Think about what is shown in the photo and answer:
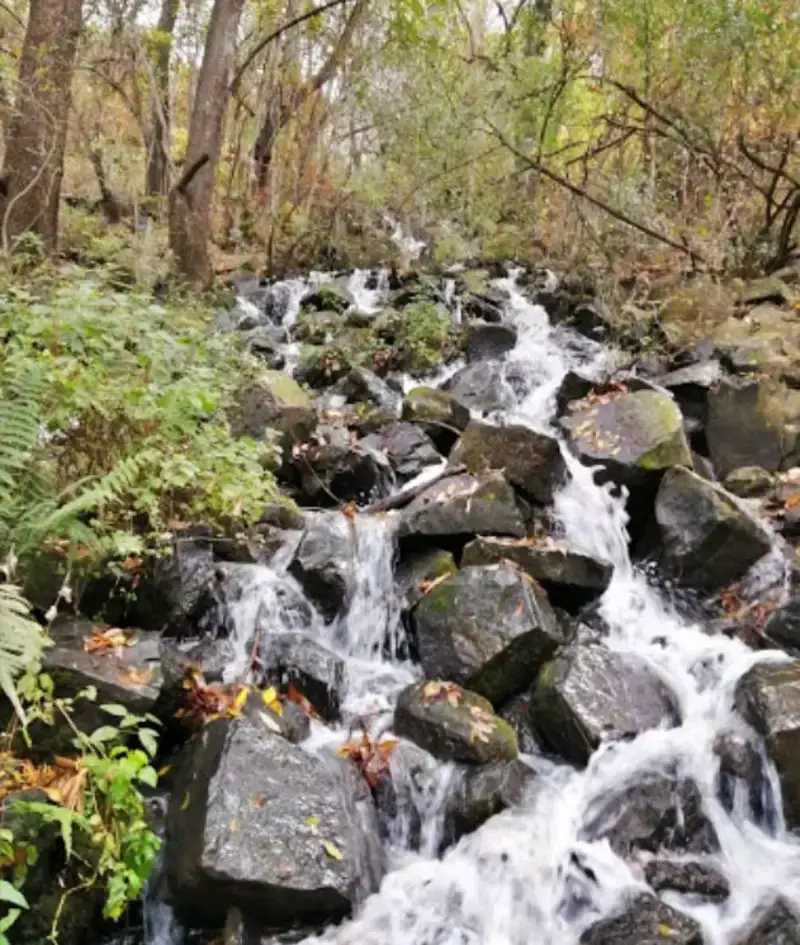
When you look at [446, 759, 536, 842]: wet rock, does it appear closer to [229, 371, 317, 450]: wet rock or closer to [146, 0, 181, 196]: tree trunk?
[229, 371, 317, 450]: wet rock

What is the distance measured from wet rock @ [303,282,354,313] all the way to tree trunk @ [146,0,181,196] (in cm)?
316

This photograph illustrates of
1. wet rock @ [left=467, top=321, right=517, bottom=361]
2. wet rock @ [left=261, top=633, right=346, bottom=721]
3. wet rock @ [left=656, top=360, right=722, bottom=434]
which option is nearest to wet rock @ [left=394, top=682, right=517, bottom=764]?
wet rock @ [left=261, top=633, right=346, bottom=721]

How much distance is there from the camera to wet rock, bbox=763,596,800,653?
537cm

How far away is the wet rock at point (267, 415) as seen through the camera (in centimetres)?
715

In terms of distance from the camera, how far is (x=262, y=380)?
24.2 ft

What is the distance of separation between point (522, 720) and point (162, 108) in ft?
41.2

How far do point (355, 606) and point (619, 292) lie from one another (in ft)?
25.7

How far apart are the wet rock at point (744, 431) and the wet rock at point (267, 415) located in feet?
13.1

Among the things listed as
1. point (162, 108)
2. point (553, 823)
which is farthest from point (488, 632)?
point (162, 108)

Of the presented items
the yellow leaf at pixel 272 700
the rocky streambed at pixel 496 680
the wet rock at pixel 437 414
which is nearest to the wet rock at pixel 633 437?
the rocky streambed at pixel 496 680

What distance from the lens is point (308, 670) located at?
502 centimetres

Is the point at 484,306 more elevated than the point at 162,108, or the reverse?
the point at 162,108

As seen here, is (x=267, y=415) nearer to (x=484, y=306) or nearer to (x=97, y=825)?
(x=97, y=825)

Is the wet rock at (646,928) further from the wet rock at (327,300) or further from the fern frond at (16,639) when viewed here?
the wet rock at (327,300)
